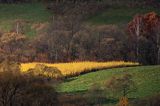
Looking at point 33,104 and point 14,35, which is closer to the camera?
point 33,104

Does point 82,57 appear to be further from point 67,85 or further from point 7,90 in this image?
point 7,90

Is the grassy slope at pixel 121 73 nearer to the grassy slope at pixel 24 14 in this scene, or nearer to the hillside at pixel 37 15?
the hillside at pixel 37 15

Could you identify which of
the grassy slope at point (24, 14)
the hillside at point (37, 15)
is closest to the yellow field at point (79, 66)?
the hillside at point (37, 15)

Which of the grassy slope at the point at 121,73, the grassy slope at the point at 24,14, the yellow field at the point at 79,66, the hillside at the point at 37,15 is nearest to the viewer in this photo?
the grassy slope at the point at 121,73

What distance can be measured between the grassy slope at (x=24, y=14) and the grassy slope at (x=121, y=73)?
767 inches

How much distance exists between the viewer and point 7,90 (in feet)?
136

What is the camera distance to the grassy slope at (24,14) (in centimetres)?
7538

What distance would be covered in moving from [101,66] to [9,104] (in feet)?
67.7

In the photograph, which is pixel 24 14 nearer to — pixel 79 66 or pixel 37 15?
pixel 37 15

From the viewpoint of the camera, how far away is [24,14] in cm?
7856

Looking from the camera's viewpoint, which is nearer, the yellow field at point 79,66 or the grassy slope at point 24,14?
the yellow field at point 79,66

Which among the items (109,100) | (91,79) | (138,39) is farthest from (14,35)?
(109,100)

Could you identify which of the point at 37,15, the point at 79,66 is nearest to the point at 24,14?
the point at 37,15

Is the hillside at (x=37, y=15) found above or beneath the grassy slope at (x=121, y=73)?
above
